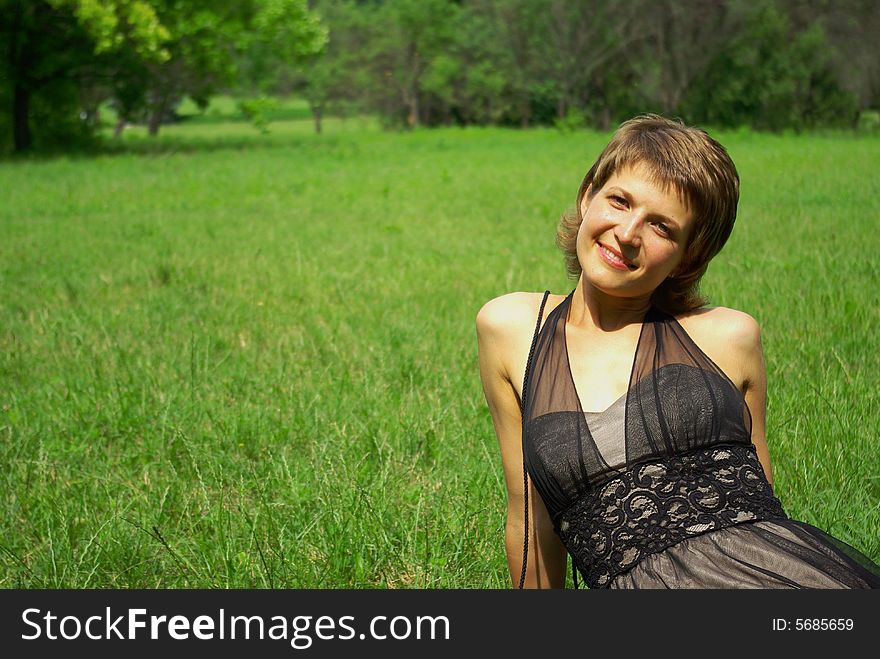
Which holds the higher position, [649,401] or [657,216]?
[657,216]

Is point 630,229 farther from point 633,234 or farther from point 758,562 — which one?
point 758,562

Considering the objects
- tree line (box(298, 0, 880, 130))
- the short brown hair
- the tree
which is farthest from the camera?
tree line (box(298, 0, 880, 130))

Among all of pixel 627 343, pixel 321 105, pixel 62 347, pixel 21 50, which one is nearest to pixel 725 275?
pixel 62 347

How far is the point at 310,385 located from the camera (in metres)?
5.60

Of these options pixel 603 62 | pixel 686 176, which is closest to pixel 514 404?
pixel 686 176

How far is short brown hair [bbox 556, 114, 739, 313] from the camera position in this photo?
92.4 inches

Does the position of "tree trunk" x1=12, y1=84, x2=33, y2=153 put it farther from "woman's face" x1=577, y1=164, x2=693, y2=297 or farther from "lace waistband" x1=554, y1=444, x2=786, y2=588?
"lace waistband" x1=554, y1=444, x2=786, y2=588

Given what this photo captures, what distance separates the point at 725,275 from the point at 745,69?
3331 centimetres

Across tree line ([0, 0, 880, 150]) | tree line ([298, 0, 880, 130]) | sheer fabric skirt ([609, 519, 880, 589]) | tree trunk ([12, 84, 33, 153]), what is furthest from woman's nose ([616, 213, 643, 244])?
tree line ([298, 0, 880, 130])

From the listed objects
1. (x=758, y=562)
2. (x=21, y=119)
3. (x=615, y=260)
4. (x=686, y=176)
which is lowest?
(x=21, y=119)

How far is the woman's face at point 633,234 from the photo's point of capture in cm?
237

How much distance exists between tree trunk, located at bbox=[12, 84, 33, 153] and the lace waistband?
27489 millimetres

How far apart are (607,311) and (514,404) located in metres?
0.32

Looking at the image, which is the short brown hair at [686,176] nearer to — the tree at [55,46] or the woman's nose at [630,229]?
the woman's nose at [630,229]
